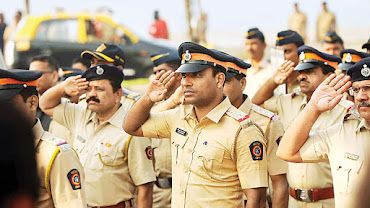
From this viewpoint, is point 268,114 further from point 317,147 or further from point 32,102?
point 32,102

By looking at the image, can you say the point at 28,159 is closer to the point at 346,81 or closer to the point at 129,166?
the point at 346,81

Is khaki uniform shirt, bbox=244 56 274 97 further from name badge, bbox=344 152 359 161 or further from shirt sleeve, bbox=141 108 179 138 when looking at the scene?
name badge, bbox=344 152 359 161

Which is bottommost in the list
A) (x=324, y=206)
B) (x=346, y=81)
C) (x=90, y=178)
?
(x=324, y=206)

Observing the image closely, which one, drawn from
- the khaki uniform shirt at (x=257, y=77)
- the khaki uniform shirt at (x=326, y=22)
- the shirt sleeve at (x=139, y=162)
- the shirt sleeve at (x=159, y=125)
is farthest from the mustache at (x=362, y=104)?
the khaki uniform shirt at (x=326, y=22)

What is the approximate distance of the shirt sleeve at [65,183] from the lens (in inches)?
137

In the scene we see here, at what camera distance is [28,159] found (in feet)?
8.27

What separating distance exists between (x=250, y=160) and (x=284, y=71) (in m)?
2.03

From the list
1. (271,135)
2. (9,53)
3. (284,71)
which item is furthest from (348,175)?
(9,53)

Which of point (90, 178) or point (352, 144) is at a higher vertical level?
point (352, 144)

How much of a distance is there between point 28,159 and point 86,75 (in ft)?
9.14

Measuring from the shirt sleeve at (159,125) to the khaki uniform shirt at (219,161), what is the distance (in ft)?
0.77

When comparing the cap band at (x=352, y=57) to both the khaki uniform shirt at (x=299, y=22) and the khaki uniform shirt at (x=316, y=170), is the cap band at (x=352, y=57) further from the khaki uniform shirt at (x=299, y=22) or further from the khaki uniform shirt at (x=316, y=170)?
the khaki uniform shirt at (x=299, y=22)

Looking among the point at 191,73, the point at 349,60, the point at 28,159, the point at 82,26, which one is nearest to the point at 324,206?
the point at 349,60

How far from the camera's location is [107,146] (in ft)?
16.4
